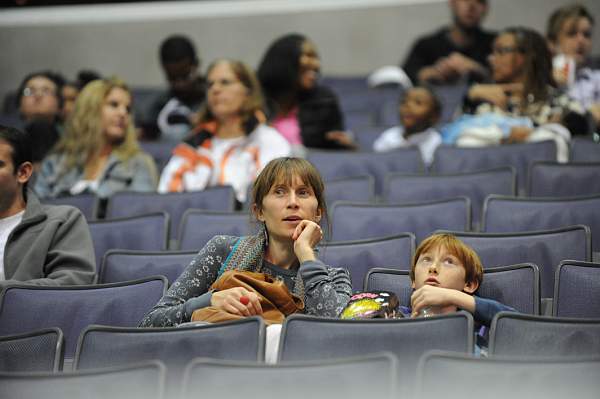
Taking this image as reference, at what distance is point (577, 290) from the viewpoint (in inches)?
87.8

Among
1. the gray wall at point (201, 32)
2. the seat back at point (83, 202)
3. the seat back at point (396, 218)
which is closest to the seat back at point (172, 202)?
the seat back at point (83, 202)

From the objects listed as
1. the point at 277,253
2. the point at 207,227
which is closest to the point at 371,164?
the point at 207,227

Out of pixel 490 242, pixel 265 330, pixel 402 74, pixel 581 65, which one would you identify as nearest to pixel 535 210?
pixel 490 242

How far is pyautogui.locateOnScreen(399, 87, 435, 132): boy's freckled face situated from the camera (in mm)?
3967

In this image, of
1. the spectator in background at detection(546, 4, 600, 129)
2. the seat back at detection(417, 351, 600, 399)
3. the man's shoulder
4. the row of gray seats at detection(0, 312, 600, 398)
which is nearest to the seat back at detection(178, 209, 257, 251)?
the row of gray seats at detection(0, 312, 600, 398)

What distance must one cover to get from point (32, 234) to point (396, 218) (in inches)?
38.7

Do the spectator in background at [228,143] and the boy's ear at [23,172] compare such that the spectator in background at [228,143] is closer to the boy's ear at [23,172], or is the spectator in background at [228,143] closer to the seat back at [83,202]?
the seat back at [83,202]

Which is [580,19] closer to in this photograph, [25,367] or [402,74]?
[402,74]

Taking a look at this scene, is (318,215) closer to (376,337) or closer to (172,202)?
(376,337)

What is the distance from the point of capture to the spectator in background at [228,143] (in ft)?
11.8

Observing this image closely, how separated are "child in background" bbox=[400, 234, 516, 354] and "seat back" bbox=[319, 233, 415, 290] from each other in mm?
328

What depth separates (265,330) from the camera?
1.94 meters

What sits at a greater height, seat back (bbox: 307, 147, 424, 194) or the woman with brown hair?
seat back (bbox: 307, 147, 424, 194)

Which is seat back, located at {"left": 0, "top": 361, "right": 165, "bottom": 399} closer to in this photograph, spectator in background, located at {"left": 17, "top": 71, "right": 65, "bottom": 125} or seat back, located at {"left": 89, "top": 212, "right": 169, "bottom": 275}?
seat back, located at {"left": 89, "top": 212, "right": 169, "bottom": 275}
